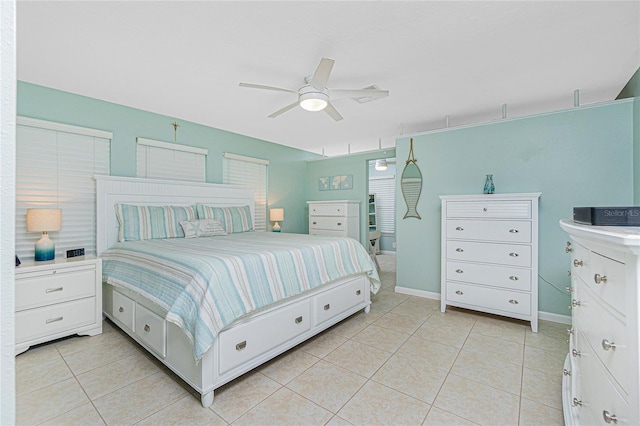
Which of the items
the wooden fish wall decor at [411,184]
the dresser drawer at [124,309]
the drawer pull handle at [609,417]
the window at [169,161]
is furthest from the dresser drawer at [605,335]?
the window at [169,161]

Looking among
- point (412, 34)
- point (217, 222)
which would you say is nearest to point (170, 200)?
point (217, 222)

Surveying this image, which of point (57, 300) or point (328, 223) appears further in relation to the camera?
point (328, 223)

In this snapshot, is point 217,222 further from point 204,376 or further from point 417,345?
point 417,345

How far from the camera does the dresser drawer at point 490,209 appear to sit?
2.84 m

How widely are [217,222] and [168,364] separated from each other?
6.49ft

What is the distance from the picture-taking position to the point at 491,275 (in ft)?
9.96

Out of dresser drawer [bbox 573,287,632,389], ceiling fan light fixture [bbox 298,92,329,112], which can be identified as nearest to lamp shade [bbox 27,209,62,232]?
ceiling fan light fixture [bbox 298,92,329,112]

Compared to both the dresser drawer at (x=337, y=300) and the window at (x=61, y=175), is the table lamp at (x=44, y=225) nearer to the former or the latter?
the window at (x=61, y=175)

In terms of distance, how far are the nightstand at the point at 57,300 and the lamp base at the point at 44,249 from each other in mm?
93

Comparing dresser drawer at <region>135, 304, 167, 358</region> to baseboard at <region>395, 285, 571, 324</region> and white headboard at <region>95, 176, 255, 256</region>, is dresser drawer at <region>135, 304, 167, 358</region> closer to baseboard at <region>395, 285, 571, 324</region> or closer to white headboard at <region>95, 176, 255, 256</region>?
white headboard at <region>95, 176, 255, 256</region>

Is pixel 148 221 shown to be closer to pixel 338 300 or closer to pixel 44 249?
pixel 44 249

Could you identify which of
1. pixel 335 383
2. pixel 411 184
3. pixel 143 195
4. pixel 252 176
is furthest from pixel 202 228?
pixel 411 184

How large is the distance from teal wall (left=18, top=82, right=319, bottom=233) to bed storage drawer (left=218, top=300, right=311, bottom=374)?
8.81 feet

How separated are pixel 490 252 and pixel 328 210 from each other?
108 inches
